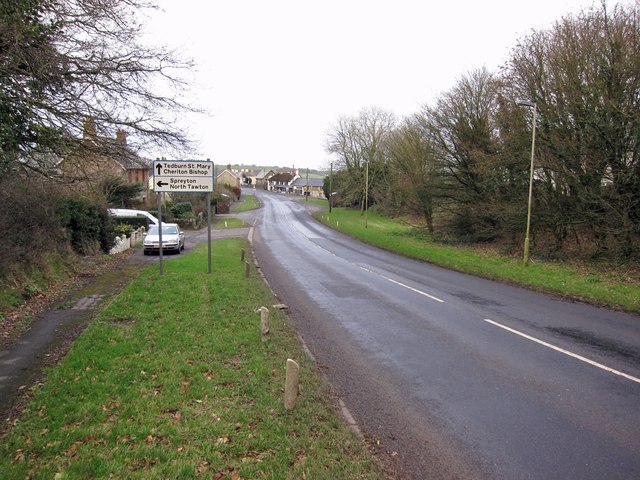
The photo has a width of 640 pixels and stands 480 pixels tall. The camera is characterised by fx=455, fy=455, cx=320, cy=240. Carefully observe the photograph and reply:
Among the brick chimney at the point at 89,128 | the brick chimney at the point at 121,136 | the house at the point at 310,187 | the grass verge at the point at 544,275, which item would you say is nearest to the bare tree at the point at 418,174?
the grass verge at the point at 544,275

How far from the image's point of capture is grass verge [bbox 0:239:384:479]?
3.98 meters

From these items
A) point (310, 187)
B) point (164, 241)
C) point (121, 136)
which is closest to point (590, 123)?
point (121, 136)

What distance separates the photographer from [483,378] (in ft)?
21.3

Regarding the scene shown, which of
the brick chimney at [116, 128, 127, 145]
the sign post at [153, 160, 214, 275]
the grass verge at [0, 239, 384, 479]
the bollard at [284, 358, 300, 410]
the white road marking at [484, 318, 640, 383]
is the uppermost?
the brick chimney at [116, 128, 127, 145]

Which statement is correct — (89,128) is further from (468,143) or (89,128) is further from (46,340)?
(468,143)

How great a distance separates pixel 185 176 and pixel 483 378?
32.6ft

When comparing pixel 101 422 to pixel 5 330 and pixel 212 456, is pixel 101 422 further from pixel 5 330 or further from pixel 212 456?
pixel 5 330

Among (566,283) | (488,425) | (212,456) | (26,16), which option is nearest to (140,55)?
(26,16)

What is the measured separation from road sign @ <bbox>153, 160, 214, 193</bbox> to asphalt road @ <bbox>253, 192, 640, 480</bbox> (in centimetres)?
402

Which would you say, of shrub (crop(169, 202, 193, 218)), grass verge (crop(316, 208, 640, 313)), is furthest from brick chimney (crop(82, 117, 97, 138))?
shrub (crop(169, 202, 193, 218))

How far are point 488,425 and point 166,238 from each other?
2103cm

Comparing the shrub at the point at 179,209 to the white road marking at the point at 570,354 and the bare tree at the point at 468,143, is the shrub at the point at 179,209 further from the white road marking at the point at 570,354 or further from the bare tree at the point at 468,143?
the white road marking at the point at 570,354

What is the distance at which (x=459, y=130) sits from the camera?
26984 millimetres

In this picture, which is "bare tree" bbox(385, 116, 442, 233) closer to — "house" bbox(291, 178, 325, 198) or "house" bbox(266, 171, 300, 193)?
"house" bbox(291, 178, 325, 198)
